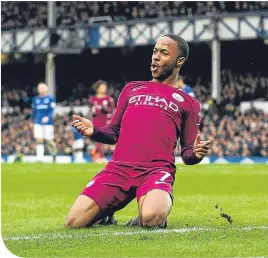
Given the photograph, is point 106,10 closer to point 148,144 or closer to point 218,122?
point 218,122

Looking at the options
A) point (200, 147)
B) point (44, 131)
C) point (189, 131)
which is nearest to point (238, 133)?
point (44, 131)

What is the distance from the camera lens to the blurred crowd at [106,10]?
38625mm

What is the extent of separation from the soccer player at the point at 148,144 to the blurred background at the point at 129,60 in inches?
739

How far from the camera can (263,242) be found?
726cm

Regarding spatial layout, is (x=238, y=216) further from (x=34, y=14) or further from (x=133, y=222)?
(x=34, y=14)

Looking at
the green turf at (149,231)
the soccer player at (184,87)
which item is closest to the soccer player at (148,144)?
the green turf at (149,231)

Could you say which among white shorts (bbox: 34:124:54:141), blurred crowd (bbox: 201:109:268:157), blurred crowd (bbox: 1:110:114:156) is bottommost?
blurred crowd (bbox: 1:110:114:156)

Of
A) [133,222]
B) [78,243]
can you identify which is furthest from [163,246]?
[133,222]

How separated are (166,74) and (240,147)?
66.5ft

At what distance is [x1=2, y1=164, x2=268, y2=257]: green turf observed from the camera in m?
6.84

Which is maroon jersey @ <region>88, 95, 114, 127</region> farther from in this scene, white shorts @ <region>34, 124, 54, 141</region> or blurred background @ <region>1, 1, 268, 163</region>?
blurred background @ <region>1, 1, 268, 163</region>

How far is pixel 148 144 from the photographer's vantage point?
842 centimetres

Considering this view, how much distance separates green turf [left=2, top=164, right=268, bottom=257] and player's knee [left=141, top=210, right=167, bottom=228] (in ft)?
0.33

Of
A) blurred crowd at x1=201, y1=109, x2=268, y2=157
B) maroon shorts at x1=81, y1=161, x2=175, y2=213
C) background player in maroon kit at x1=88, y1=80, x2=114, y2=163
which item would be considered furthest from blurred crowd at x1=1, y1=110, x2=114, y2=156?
maroon shorts at x1=81, y1=161, x2=175, y2=213
